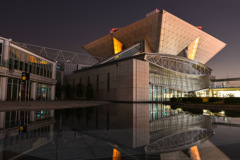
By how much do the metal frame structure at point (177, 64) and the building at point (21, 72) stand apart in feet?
78.8

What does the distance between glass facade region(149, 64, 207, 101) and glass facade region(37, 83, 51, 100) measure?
24381mm

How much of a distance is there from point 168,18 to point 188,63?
1478 cm

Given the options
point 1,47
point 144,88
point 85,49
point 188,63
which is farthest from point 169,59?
point 85,49

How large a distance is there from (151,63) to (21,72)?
27255mm

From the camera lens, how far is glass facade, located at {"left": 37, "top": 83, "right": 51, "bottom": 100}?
1449 inches

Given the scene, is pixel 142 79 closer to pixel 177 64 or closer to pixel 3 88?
pixel 177 64

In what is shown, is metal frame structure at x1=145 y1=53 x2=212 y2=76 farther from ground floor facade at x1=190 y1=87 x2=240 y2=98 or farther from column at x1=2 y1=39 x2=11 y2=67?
column at x1=2 y1=39 x2=11 y2=67

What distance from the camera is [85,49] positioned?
77.7 m

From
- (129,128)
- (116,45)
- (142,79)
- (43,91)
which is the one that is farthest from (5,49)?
(116,45)

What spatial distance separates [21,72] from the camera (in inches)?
1156

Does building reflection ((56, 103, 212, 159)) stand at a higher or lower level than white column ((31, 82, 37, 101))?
lower

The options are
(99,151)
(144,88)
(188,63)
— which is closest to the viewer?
(99,151)

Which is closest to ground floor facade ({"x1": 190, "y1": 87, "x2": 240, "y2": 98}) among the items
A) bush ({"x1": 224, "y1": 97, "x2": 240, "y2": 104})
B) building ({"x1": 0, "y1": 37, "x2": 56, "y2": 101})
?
bush ({"x1": 224, "y1": 97, "x2": 240, "y2": 104})

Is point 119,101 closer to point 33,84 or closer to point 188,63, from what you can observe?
point 33,84
